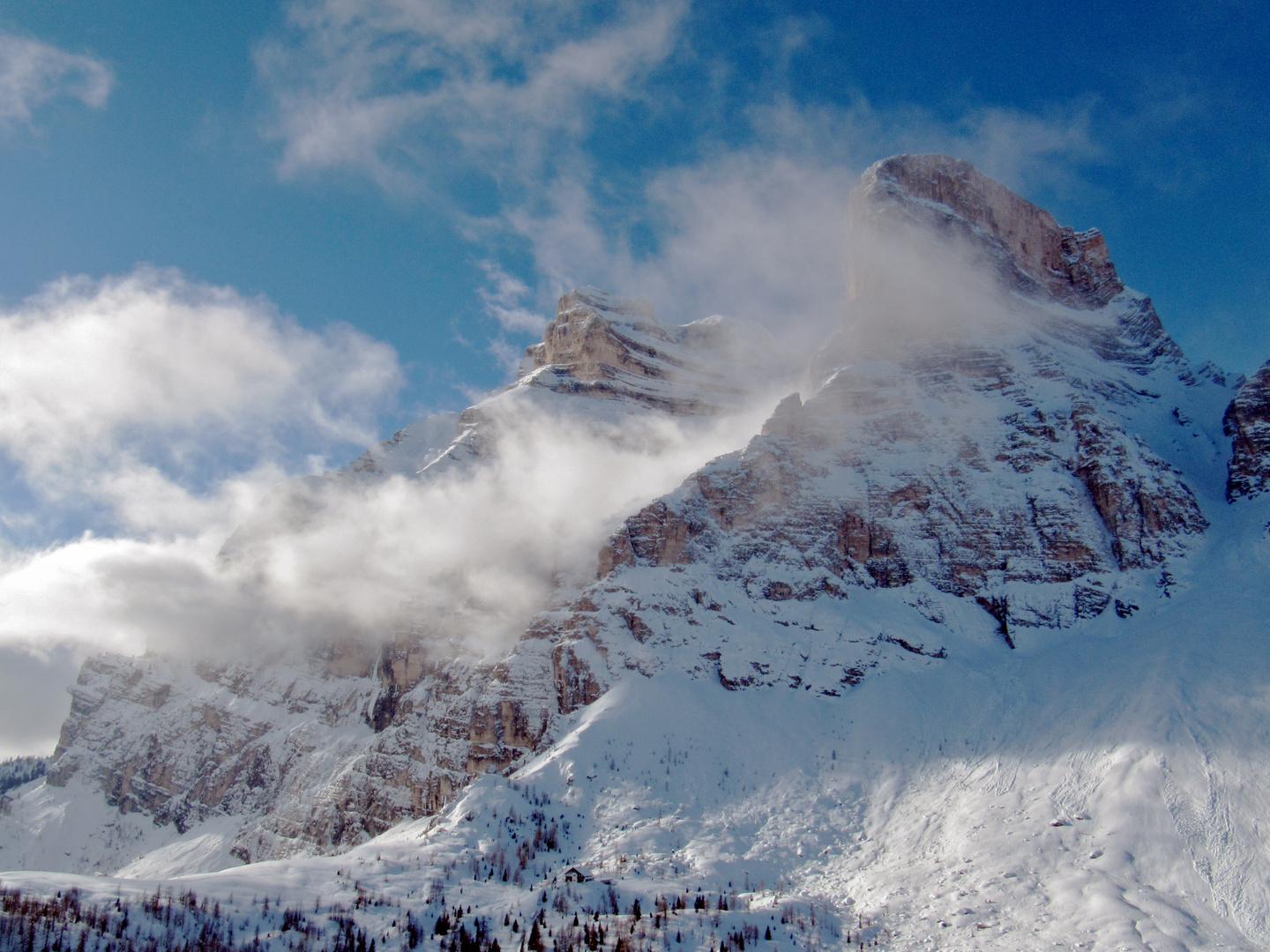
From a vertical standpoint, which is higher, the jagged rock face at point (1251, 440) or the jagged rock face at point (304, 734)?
the jagged rock face at point (1251, 440)

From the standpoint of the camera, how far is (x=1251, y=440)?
125875mm

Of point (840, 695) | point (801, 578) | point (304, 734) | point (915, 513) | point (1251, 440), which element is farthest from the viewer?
point (304, 734)

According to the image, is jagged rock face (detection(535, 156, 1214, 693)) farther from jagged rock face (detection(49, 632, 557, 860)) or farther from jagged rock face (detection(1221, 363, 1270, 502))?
Answer: jagged rock face (detection(49, 632, 557, 860))

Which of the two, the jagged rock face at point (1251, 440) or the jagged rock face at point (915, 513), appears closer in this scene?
the jagged rock face at point (915, 513)

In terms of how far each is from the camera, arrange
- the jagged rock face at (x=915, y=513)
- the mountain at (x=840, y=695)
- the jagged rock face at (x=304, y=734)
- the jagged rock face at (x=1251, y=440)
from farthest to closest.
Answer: the jagged rock face at (x=1251, y=440), the jagged rock face at (x=304, y=734), the jagged rock face at (x=915, y=513), the mountain at (x=840, y=695)

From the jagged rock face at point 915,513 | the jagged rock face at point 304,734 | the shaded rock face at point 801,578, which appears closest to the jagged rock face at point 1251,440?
the shaded rock face at point 801,578

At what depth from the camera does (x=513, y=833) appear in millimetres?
84812

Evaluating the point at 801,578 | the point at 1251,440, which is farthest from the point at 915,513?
the point at 1251,440

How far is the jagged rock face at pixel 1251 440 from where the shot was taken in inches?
4815

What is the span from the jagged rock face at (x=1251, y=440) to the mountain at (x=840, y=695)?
0.59m

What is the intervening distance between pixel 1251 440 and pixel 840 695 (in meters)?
72.9

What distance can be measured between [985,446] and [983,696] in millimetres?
51869

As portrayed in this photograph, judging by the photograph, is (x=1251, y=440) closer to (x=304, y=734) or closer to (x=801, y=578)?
(x=801, y=578)

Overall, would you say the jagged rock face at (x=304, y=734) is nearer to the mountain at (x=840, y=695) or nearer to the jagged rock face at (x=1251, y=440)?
the mountain at (x=840, y=695)
